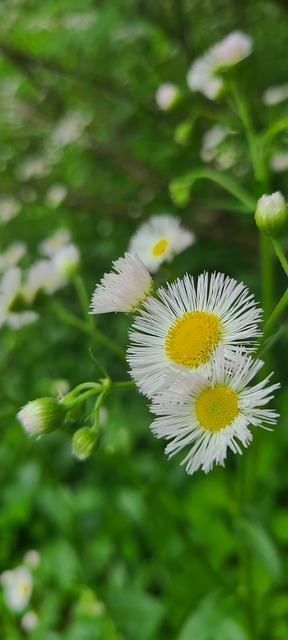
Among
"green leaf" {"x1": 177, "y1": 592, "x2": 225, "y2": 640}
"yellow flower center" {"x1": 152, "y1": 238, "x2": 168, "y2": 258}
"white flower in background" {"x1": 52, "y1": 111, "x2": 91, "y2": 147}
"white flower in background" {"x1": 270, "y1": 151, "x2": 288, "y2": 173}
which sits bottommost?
"green leaf" {"x1": 177, "y1": 592, "x2": 225, "y2": 640}

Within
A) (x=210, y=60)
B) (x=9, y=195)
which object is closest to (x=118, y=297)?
(x=210, y=60)

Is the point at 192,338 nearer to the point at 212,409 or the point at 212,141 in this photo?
the point at 212,409

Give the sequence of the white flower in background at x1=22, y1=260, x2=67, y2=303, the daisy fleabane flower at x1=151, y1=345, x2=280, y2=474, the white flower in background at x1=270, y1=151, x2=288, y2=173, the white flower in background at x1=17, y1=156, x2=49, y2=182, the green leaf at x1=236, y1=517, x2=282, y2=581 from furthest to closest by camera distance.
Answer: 1. the white flower in background at x1=17, y1=156, x2=49, y2=182
2. the white flower in background at x1=270, y1=151, x2=288, y2=173
3. the white flower in background at x1=22, y1=260, x2=67, y2=303
4. the green leaf at x1=236, y1=517, x2=282, y2=581
5. the daisy fleabane flower at x1=151, y1=345, x2=280, y2=474

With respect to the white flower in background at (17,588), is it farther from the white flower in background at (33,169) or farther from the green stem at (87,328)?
the white flower in background at (33,169)

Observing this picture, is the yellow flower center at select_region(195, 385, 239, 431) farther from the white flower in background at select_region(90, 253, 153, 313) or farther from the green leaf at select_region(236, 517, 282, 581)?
the green leaf at select_region(236, 517, 282, 581)

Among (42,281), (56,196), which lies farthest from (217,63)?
(56,196)

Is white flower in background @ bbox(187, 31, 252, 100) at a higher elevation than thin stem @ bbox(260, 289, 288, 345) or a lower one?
higher

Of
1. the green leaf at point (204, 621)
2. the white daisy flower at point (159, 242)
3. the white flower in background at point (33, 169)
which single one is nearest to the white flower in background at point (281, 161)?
the white daisy flower at point (159, 242)

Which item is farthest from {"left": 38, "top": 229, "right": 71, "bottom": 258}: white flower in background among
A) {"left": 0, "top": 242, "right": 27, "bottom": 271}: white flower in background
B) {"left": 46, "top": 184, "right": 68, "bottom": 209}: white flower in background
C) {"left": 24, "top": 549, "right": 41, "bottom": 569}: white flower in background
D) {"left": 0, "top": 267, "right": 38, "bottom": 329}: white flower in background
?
{"left": 24, "top": 549, "right": 41, "bottom": 569}: white flower in background

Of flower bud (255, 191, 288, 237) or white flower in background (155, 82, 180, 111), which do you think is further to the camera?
white flower in background (155, 82, 180, 111)
